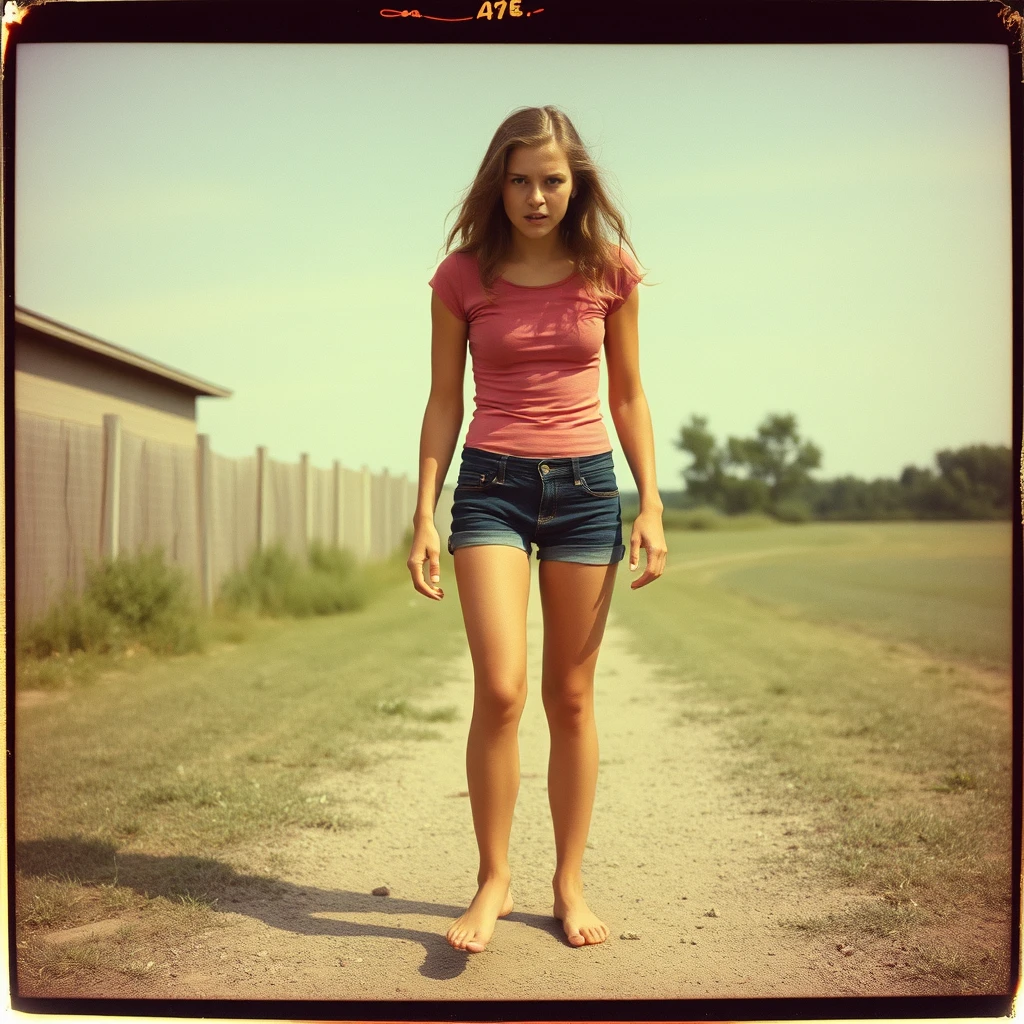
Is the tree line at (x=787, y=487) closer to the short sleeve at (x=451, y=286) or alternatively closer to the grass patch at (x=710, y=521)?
the grass patch at (x=710, y=521)

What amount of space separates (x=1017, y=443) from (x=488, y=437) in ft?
4.26

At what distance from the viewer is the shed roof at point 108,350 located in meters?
8.74

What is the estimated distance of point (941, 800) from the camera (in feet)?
14.8

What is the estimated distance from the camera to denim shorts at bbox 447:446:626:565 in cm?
298

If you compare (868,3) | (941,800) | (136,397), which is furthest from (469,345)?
(136,397)

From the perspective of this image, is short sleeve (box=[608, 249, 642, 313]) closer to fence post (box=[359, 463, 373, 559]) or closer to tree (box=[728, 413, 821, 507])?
fence post (box=[359, 463, 373, 559])

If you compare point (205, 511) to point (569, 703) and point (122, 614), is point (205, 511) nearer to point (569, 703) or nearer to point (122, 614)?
point (122, 614)

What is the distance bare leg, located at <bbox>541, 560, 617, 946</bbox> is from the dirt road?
9 centimetres

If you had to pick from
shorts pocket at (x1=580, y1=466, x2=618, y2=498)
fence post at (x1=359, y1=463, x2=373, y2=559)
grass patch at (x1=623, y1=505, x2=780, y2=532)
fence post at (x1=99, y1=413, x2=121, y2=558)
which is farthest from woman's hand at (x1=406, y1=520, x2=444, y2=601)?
grass patch at (x1=623, y1=505, x2=780, y2=532)

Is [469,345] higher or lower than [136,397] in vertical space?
lower

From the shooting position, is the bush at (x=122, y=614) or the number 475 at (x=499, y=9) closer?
the number 475 at (x=499, y=9)

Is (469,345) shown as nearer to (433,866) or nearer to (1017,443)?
(1017,443)

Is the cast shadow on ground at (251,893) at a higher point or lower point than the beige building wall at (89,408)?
lower

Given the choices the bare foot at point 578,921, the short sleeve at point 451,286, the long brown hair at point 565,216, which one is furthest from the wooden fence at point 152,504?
the bare foot at point 578,921
